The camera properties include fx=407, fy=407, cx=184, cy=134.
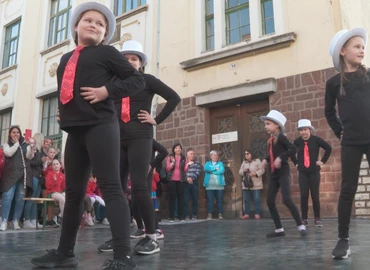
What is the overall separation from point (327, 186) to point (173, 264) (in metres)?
6.71

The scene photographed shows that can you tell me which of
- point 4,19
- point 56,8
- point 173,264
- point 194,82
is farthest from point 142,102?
point 4,19

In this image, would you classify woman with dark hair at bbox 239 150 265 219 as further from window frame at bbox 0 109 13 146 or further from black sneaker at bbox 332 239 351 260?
window frame at bbox 0 109 13 146

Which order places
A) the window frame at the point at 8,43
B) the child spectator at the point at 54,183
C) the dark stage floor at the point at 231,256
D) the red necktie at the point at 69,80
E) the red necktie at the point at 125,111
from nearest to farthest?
1. the red necktie at the point at 69,80
2. the dark stage floor at the point at 231,256
3. the red necktie at the point at 125,111
4. the child spectator at the point at 54,183
5. the window frame at the point at 8,43

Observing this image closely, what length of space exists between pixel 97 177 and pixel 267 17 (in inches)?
356

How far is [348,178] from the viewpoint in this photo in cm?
316

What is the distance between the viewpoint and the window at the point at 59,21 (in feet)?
50.1

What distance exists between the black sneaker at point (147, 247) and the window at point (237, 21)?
830 cm

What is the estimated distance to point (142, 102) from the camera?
3793 mm

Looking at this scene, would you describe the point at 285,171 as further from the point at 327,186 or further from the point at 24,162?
the point at 24,162

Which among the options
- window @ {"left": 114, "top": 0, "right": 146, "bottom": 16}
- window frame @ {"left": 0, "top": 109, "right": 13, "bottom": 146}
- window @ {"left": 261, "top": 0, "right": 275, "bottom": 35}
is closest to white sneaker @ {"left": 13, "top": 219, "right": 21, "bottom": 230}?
window @ {"left": 261, "top": 0, "right": 275, "bottom": 35}

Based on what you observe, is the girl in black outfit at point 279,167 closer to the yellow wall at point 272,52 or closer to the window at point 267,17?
the yellow wall at point 272,52

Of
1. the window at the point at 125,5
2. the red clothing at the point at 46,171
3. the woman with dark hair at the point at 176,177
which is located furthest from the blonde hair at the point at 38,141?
the window at the point at 125,5

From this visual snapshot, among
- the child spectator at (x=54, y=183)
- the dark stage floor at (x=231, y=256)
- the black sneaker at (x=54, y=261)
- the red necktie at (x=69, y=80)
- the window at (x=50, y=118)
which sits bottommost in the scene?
the dark stage floor at (x=231, y=256)

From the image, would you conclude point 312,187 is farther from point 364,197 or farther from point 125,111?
point 125,111
